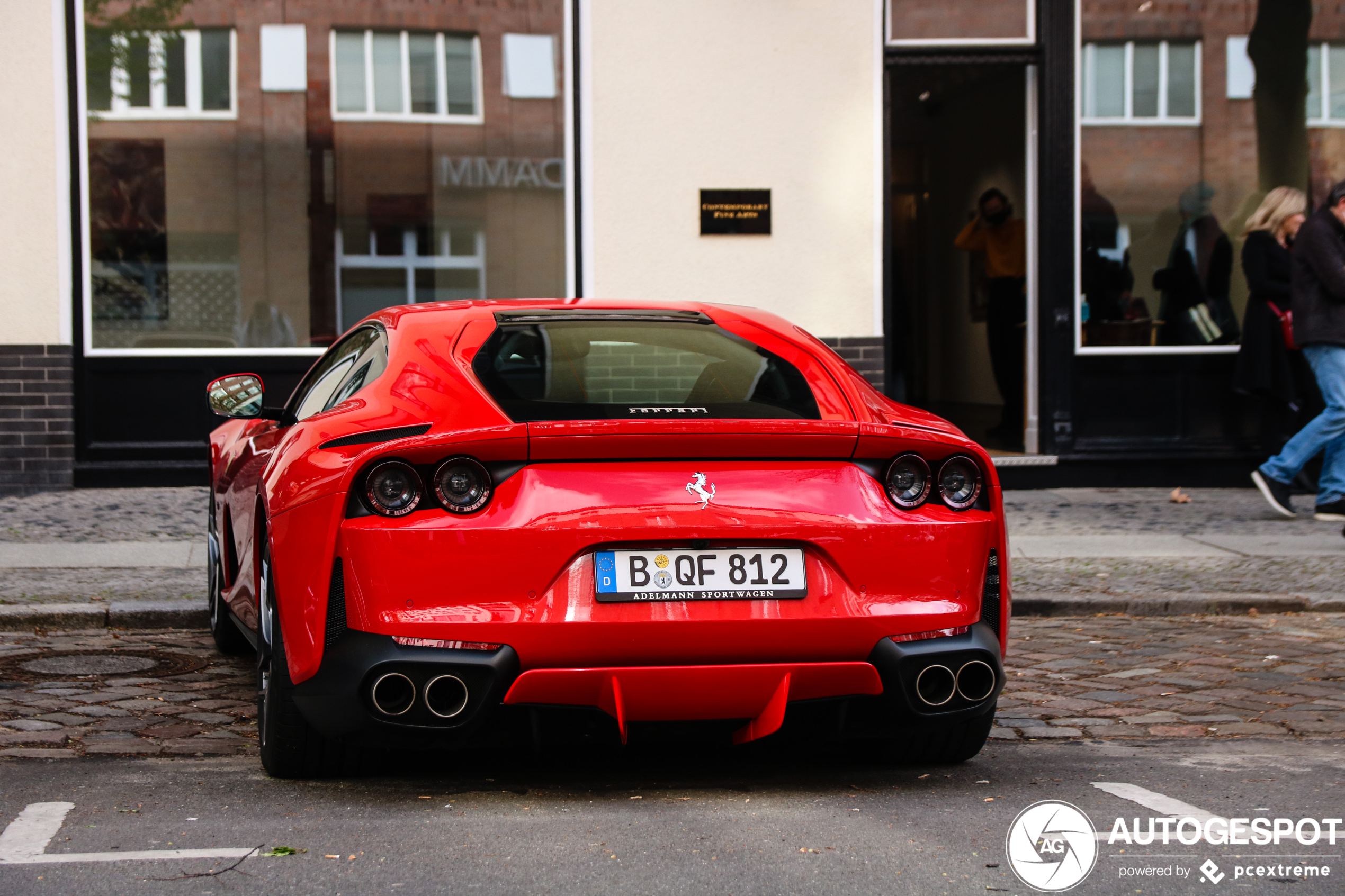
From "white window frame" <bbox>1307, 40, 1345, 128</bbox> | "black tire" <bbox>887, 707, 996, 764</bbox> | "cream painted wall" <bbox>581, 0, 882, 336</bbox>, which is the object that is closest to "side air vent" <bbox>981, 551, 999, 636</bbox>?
"black tire" <bbox>887, 707, 996, 764</bbox>

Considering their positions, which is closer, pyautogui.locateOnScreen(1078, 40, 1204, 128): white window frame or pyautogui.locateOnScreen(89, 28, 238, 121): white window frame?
pyautogui.locateOnScreen(89, 28, 238, 121): white window frame

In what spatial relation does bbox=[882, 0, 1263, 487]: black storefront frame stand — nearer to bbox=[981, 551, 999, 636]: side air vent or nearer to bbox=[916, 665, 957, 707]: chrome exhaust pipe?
bbox=[981, 551, 999, 636]: side air vent

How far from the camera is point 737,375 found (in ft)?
15.1

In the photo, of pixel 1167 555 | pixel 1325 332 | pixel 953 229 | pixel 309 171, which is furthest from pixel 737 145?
pixel 953 229

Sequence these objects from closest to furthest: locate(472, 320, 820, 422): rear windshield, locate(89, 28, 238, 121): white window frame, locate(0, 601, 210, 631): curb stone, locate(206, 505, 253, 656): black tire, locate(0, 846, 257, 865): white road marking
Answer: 1. locate(0, 846, 257, 865): white road marking
2. locate(472, 320, 820, 422): rear windshield
3. locate(206, 505, 253, 656): black tire
4. locate(0, 601, 210, 631): curb stone
5. locate(89, 28, 238, 121): white window frame

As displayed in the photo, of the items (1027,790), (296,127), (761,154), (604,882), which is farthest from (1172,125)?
(604,882)

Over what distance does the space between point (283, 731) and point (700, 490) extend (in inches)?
51.8

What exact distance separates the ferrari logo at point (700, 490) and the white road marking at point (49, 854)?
1324 mm

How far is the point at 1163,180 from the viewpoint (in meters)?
12.4

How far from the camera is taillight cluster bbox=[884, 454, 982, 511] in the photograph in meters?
4.08

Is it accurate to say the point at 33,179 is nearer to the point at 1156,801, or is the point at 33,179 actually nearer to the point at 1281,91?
the point at 1281,91

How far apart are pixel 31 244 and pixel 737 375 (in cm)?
874

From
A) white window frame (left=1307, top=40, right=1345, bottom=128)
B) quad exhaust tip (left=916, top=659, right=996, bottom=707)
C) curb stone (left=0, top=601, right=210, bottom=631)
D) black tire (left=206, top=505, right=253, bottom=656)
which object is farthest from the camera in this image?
white window frame (left=1307, top=40, right=1345, bottom=128)

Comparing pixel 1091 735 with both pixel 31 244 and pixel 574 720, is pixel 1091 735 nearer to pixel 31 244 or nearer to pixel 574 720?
pixel 574 720
